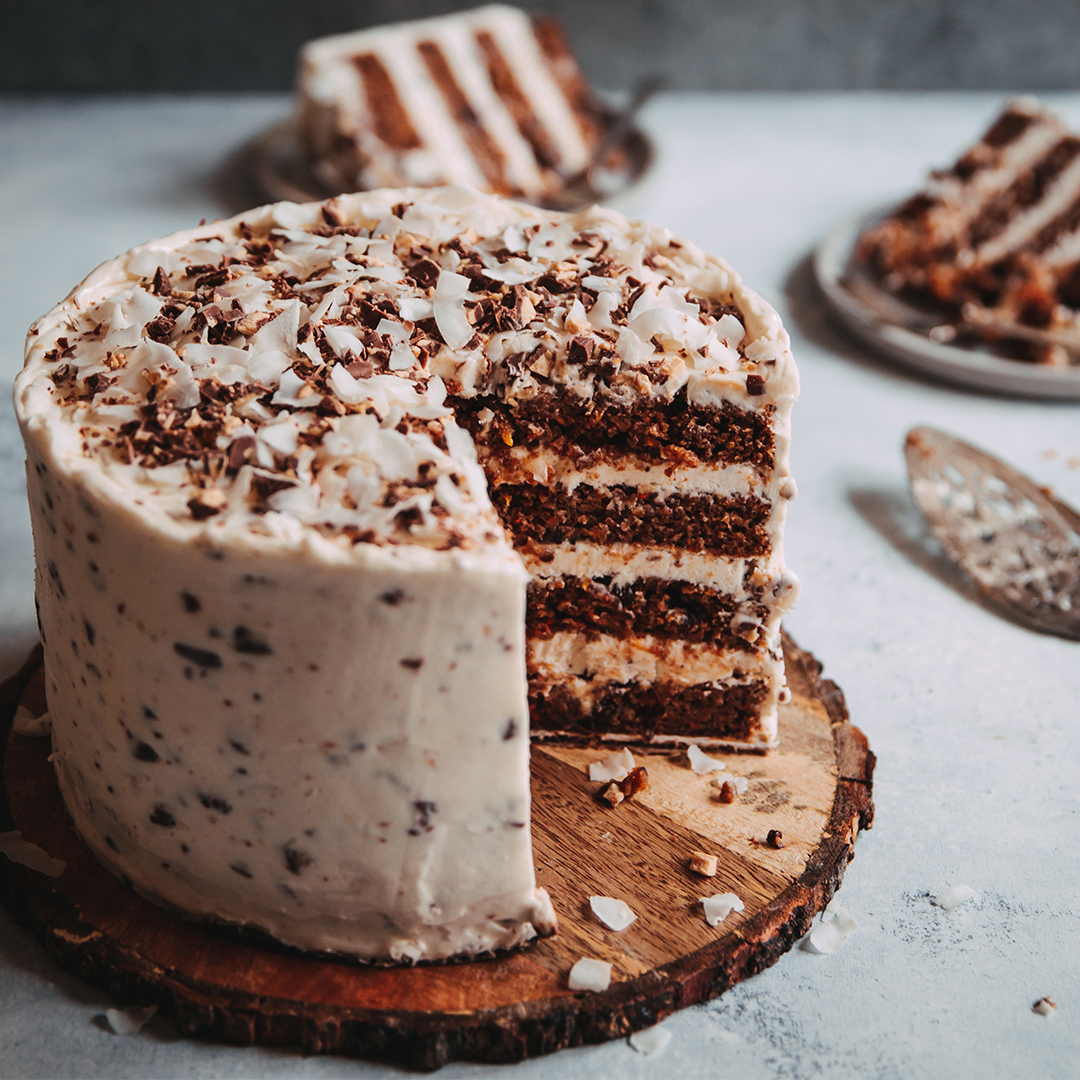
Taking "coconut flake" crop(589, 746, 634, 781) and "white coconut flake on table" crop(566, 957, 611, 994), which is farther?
"coconut flake" crop(589, 746, 634, 781)

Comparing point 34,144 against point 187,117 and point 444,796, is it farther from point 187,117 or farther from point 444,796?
point 444,796

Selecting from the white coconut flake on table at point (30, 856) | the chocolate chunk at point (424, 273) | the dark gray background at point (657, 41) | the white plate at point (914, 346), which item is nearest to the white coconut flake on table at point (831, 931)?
the white coconut flake on table at point (30, 856)

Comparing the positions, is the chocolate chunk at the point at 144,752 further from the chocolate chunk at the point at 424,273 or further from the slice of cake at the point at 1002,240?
the slice of cake at the point at 1002,240

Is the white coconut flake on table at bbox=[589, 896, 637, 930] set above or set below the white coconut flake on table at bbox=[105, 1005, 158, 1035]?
above

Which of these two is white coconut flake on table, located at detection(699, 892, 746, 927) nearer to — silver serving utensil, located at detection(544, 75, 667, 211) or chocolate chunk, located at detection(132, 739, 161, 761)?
chocolate chunk, located at detection(132, 739, 161, 761)

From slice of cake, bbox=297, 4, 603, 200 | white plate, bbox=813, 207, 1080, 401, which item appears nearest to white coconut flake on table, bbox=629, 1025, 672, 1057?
white plate, bbox=813, 207, 1080, 401

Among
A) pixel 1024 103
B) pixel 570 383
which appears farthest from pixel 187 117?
pixel 570 383

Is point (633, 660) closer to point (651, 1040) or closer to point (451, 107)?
point (651, 1040)
